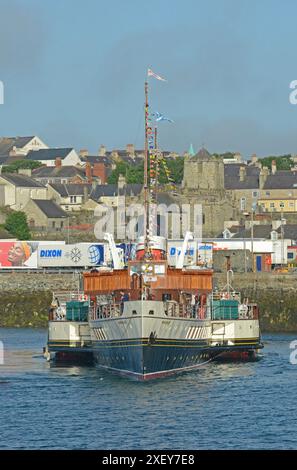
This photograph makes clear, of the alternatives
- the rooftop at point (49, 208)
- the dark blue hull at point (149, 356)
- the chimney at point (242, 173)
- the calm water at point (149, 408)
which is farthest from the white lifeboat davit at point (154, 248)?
the chimney at point (242, 173)

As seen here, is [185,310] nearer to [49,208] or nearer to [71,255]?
[71,255]

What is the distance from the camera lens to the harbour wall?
110938 mm

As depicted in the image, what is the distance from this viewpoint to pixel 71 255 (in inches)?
5217

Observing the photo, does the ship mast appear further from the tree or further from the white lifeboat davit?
the tree

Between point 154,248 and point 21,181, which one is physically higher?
point 21,181

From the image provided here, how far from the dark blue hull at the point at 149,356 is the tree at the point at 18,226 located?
Result: 3320 inches

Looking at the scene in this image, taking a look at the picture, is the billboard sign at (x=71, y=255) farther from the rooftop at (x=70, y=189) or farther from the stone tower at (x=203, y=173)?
the rooftop at (x=70, y=189)

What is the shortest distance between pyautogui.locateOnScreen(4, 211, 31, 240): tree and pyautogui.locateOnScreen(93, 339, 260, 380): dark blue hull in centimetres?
8433

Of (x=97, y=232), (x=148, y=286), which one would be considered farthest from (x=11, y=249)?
(x=148, y=286)

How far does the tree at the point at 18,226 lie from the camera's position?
161250 millimetres

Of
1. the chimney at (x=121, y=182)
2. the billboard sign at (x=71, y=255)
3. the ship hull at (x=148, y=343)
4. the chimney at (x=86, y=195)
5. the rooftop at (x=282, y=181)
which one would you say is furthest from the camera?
the chimney at (x=86, y=195)

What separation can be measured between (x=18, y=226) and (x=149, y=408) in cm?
10414
